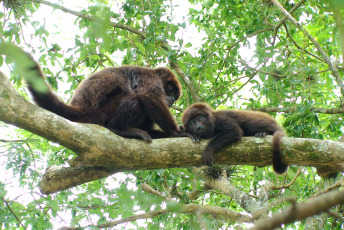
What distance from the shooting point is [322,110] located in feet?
17.8

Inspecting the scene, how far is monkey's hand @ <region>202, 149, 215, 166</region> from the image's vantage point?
4086 mm

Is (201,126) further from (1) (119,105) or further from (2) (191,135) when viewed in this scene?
(1) (119,105)

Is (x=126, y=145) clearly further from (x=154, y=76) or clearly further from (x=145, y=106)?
(x=154, y=76)

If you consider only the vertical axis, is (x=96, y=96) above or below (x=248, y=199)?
above

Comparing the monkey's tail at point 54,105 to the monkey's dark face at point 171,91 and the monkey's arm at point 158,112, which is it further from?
the monkey's dark face at point 171,91

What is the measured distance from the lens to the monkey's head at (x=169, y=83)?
595 centimetres

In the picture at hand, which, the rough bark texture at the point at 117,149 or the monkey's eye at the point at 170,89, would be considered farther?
the monkey's eye at the point at 170,89

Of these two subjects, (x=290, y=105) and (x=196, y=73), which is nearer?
(x=290, y=105)

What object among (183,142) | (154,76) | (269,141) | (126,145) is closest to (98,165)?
(126,145)

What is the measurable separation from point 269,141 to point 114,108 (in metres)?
2.12

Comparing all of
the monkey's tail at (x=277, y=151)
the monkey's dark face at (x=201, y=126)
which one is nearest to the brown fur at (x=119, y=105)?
the monkey's dark face at (x=201, y=126)

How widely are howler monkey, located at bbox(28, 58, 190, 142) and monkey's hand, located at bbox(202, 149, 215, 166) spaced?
1.97ft

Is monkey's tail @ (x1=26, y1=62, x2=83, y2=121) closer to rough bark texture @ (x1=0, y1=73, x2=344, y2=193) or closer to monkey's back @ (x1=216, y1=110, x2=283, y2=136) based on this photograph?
rough bark texture @ (x1=0, y1=73, x2=344, y2=193)

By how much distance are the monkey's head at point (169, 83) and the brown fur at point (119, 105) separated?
0.79 meters
